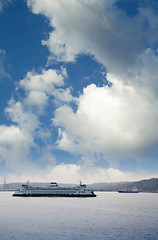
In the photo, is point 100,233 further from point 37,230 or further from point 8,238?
point 8,238

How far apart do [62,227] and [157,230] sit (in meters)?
23.2

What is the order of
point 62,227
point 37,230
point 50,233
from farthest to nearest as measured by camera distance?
1. point 62,227
2. point 37,230
3. point 50,233

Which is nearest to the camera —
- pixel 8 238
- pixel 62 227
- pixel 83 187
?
pixel 8 238

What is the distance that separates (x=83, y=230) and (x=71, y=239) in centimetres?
947

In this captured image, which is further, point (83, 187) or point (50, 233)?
point (83, 187)

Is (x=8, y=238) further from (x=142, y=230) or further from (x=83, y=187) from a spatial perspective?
(x=83, y=187)

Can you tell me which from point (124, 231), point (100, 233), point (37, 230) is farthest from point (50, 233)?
point (124, 231)

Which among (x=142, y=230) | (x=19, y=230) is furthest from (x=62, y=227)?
(x=142, y=230)

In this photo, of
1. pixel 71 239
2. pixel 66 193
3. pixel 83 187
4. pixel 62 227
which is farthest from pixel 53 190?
pixel 71 239

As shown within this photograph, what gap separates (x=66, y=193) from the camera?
199m

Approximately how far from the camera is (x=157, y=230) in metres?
50.5

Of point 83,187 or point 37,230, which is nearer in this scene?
point 37,230

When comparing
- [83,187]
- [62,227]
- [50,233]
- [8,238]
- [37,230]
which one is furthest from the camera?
[83,187]

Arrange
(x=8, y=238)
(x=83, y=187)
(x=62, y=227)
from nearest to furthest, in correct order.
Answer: (x=8, y=238)
(x=62, y=227)
(x=83, y=187)
